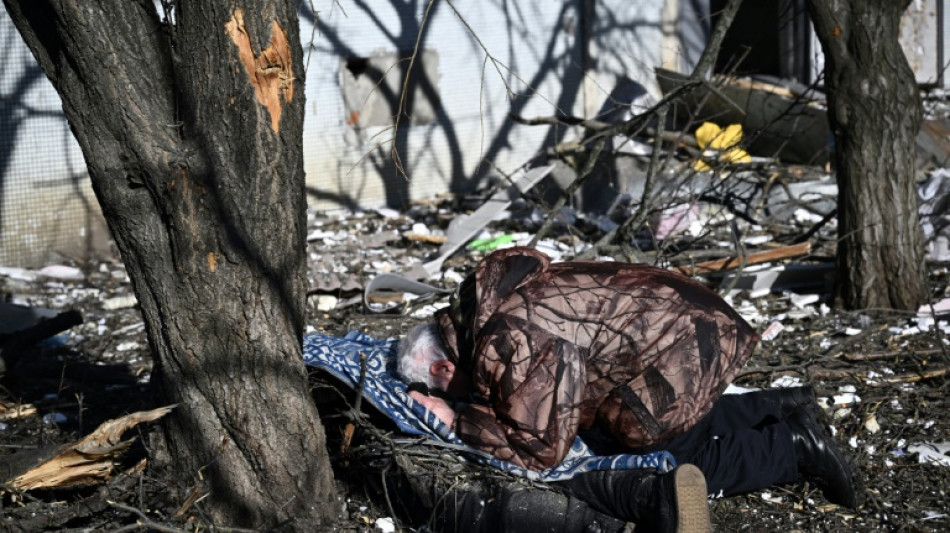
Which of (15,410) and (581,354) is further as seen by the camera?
(15,410)

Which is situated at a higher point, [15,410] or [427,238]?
[427,238]

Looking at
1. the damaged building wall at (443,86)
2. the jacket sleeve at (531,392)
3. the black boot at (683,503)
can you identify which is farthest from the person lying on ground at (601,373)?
the damaged building wall at (443,86)

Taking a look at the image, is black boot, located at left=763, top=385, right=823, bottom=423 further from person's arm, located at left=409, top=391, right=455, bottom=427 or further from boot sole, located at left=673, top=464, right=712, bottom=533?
person's arm, located at left=409, top=391, right=455, bottom=427

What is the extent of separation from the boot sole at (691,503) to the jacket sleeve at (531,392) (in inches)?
16.3

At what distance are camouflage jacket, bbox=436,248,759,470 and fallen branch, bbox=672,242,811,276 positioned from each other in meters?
2.60

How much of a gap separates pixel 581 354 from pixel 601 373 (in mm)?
163

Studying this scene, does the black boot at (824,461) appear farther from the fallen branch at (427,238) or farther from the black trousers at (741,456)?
the fallen branch at (427,238)

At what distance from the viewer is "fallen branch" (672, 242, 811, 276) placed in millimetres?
6090

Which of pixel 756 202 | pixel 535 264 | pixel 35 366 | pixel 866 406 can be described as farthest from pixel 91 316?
pixel 756 202

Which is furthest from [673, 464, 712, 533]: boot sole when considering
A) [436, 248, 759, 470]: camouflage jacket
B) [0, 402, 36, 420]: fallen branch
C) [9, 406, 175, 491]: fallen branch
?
[0, 402, 36, 420]: fallen branch

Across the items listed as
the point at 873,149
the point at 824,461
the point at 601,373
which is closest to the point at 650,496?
the point at 601,373

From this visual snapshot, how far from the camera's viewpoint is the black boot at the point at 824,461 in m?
3.47

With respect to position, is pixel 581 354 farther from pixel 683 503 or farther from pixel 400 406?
pixel 400 406

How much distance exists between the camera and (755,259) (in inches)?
243
